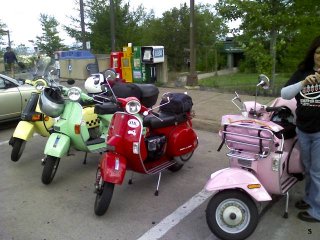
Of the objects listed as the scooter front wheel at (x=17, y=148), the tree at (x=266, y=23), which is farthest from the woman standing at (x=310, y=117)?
the tree at (x=266, y=23)

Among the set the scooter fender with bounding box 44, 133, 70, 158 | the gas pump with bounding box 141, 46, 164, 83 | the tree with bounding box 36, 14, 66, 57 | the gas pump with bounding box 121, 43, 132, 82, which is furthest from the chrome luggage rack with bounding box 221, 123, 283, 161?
the tree with bounding box 36, 14, 66, 57

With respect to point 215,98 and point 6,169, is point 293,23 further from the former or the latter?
point 6,169

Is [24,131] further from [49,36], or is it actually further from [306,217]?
[49,36]

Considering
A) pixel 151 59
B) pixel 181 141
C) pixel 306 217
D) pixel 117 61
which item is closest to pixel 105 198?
pixel 181 141

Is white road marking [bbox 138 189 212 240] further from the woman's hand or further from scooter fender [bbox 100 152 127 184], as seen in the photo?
the woman's hand

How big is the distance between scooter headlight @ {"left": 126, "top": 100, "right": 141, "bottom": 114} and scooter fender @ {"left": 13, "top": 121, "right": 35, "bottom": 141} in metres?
2.15

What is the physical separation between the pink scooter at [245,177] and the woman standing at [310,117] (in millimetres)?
208

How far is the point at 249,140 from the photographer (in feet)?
10.5

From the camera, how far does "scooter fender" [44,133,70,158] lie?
4.27m

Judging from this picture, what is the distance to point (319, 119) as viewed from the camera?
3.22 m

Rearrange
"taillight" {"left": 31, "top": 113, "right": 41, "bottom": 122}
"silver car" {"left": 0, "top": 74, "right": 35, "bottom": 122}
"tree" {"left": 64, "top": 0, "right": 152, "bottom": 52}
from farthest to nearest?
"tree" {"left": 64, "top": 0, "right": 152, "bottom": 52}
"silver car" {"left": 0, "top": 74, "right": 35, "bottom": 122}
"taillight" {"left": 31, "top": 113, "right": 41, "bottom": 122}

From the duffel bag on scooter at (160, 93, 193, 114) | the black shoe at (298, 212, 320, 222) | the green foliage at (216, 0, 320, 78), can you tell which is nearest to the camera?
the black shoe at (298, 212, 320, 222)

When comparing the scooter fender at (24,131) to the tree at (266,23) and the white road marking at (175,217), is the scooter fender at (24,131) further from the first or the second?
the tree at (266,23)

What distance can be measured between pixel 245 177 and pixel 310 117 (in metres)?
0.78
